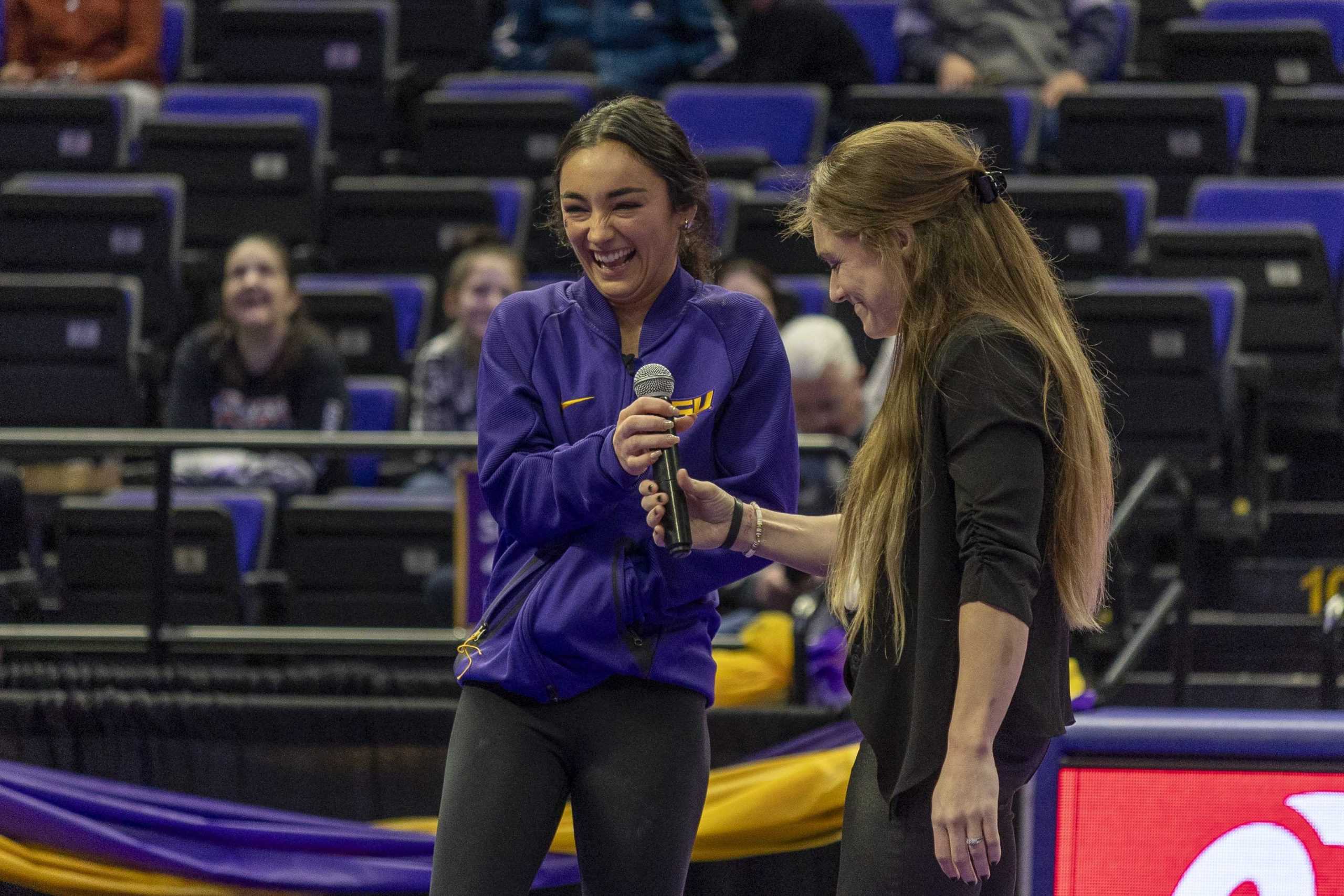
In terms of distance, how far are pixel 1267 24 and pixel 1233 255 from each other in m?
1.96

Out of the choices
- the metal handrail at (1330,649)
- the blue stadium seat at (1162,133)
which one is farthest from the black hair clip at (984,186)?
the blue stadium seat at (1162,133)

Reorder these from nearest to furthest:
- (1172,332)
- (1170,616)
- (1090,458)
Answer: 1. (1090,458)
2. (1170,616)
3. (1172,332)

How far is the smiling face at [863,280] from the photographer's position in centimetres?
185

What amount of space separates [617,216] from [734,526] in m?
0.40

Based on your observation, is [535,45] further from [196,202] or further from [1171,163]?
[1171,163]

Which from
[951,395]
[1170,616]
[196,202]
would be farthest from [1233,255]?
[951,395]

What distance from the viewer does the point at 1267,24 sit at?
23.7 feet

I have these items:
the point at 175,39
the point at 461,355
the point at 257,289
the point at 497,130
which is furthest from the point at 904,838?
the point at 175,39

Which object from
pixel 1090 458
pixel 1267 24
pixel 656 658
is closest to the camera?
pixel 1090 458

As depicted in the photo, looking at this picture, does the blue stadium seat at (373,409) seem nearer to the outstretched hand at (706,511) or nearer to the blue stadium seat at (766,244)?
the blue stadium seat at (766,244)

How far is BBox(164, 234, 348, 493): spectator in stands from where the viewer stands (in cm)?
527

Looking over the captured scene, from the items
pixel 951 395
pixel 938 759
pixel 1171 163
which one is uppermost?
pixel 1171 163

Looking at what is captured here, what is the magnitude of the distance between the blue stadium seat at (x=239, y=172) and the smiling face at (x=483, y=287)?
170 cm

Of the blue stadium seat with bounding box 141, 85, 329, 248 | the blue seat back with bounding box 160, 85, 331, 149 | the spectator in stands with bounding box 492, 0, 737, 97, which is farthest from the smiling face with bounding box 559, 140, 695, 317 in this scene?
the spectator in stands with bounding box 492, 0, 737, 97
